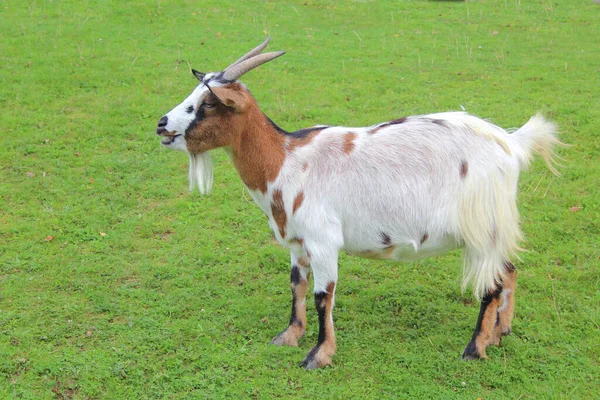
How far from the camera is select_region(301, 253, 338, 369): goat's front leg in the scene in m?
5.45

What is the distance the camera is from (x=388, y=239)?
5449 mm

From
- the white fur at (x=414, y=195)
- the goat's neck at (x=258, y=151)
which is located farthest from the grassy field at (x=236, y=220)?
the goat's neck at (x=258, y=151)

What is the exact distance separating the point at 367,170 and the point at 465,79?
6.68 m

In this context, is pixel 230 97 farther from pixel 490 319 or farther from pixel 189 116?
pixel 490 319

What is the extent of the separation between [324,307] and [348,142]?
4.32 ft

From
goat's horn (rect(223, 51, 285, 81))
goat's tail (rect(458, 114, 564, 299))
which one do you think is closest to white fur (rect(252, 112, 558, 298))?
goat's tail (rect(458, 114, 564, 299))

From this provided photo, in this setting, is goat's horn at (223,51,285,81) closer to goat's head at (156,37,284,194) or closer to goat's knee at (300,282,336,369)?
goat's head at (156,37,284,194)

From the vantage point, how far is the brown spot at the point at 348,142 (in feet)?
18.2

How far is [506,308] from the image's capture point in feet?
19.2

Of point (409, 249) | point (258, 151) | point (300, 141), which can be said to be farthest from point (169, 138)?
point (409, 249)

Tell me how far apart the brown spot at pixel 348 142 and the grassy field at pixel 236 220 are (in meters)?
1.60

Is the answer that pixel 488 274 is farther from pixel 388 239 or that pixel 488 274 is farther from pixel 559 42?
pixel 559 42

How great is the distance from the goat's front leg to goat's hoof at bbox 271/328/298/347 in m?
0.29

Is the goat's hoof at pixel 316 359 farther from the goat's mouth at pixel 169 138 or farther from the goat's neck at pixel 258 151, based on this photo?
the goat's mouth at pixel 169 138
